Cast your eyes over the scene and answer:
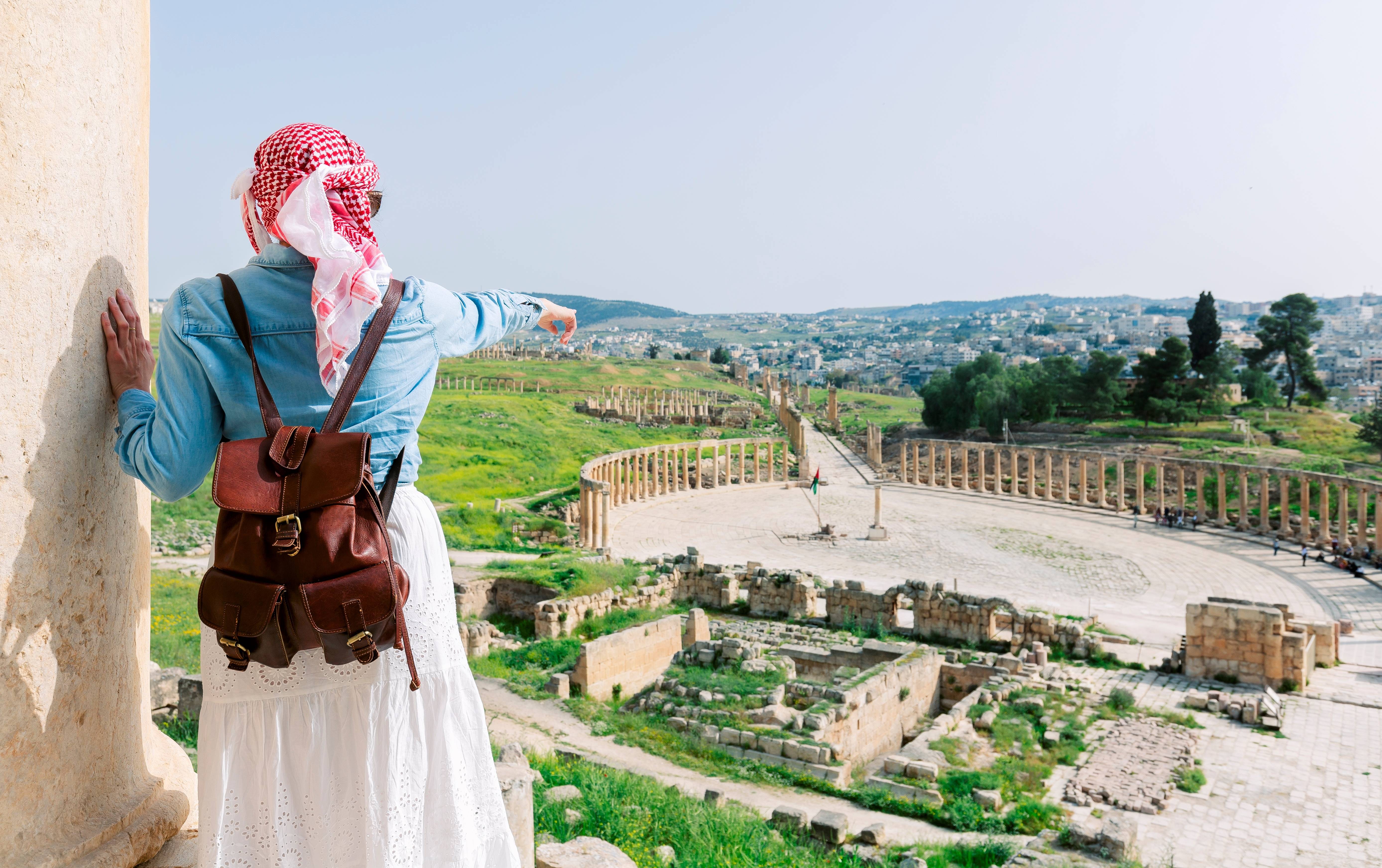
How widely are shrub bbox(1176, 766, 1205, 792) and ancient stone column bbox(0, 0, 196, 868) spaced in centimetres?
1356

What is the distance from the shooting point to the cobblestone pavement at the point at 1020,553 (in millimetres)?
26922

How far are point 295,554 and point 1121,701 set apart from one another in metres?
17.0

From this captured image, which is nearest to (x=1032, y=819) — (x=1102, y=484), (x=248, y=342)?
(x=248, y=342)

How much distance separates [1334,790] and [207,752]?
15516 mm

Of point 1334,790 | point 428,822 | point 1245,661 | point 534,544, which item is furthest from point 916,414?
point 428,822

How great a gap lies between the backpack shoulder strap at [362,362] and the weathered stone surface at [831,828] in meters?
8.26

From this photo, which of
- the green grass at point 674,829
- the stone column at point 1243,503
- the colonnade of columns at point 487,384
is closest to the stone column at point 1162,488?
the stone column at point 1243,503

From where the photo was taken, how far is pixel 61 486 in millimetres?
2570

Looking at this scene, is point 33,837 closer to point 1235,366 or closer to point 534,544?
point 534,544

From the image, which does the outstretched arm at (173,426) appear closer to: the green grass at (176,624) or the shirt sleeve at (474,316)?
the shirt sleeve at (474,316)

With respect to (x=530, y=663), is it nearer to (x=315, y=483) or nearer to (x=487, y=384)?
(x=315, y=483)

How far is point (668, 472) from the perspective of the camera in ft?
162

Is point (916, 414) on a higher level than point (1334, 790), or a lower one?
higher

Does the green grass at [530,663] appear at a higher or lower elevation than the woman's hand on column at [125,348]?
lower
